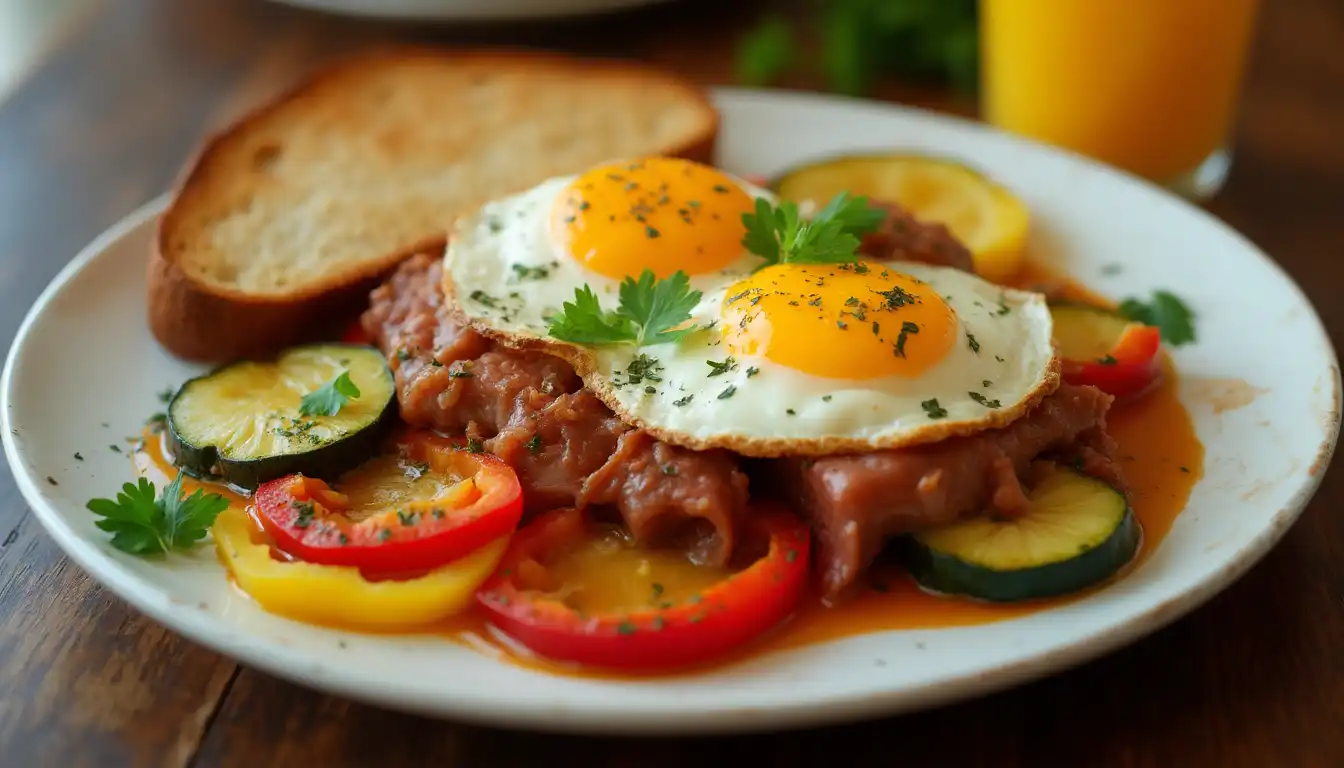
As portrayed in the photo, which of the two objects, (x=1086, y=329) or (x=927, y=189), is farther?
(x=927, y=189)

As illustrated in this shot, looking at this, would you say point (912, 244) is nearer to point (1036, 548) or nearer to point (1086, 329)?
point (1086, 329)

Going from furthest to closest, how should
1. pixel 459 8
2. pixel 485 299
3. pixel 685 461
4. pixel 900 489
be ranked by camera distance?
pixel 459 8, pixel 485 299, pixel 685 461, pixel 900 489


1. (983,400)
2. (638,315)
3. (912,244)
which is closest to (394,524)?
(638,315)

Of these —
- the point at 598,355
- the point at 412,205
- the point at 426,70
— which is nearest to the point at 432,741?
the point at 598,355

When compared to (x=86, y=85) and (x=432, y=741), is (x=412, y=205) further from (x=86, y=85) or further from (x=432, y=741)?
(x=86, y=85)

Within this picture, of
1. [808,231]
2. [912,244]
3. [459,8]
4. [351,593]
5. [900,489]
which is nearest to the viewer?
[351,593]

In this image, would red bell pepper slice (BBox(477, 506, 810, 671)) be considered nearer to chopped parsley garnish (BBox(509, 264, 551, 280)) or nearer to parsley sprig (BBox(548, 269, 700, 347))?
parsley sprig (BBox(548, 269, 700, 347))

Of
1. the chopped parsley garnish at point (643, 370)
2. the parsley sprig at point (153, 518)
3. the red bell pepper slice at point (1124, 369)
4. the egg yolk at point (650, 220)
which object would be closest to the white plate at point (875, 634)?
the parsley sprig at point (153, 518)
